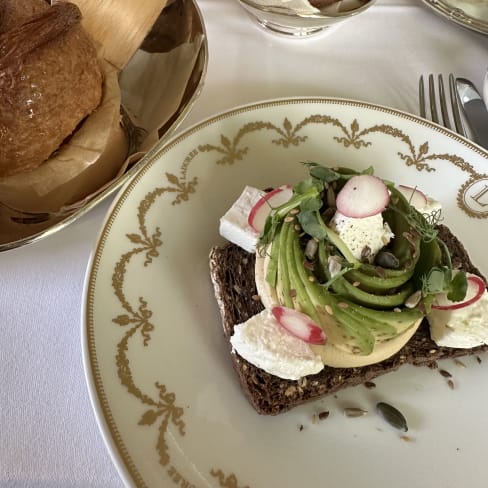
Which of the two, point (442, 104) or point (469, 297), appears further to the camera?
point (442, 104)

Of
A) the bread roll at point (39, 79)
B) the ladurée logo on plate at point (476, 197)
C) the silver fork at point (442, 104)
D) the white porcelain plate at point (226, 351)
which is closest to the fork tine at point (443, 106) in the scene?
the silver fork at point (442, 104)

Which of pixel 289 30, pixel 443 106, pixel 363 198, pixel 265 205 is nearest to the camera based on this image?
pixel 363 198

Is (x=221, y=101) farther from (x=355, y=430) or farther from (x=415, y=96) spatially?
(x=355, y=430)

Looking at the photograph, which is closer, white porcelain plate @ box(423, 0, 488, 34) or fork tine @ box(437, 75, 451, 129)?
fork tine @ box(437, 75, 451, 129)

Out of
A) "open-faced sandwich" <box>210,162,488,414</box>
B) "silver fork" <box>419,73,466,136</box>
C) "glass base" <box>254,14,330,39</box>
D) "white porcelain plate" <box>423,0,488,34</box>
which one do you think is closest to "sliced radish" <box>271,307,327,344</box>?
"open-faced sandwich" <box>210,162,488,414</box>

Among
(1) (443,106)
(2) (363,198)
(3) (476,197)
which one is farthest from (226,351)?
(1) (443,106)

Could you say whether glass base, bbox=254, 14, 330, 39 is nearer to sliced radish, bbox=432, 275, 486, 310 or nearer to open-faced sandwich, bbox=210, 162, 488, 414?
open-faced sandwich, bbox=210, 162, 488, 414

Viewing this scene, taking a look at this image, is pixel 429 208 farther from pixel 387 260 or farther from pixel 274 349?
pixel 274 349
